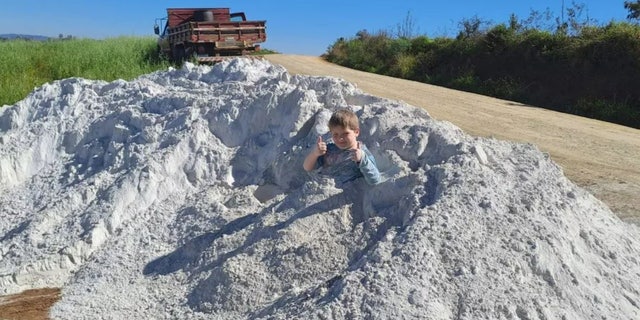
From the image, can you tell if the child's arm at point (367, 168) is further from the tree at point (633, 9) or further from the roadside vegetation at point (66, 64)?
the tree at point (633, 9)

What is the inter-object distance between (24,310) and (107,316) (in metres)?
0.71

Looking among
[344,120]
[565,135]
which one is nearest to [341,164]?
[344,120]

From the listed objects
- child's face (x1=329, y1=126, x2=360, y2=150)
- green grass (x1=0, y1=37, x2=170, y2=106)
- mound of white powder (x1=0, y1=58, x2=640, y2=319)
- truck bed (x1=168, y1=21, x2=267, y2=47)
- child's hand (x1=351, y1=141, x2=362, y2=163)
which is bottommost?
mound of white powder (x1=0, y1=58, x2=640, y2=319)

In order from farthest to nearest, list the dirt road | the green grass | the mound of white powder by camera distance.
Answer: the green grass → the dirt road → the mound of white powder

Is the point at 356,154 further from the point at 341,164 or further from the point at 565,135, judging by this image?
the point at 565,135

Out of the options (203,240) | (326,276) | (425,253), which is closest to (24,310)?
(203,240)

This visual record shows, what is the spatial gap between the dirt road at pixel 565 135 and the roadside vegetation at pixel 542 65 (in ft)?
6.44

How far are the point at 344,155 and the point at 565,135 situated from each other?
607 centimetres

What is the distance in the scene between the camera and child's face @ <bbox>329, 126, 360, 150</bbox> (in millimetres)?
4555

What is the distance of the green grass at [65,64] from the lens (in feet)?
41.1

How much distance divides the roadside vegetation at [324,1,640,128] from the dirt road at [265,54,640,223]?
1963mm

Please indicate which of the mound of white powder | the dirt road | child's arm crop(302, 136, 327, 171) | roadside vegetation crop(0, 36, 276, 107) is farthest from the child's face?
roadside vegetation crop(0, 36, 276, 107)

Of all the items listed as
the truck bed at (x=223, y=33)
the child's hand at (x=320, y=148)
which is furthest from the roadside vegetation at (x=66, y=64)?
the child's hand at (x=320, y=148)

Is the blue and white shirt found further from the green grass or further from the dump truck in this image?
the dump truck
